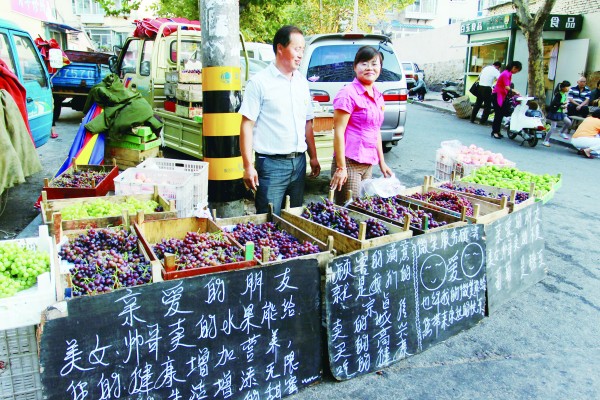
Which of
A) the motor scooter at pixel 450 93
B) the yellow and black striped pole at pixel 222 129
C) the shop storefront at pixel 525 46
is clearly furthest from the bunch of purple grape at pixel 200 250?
the motor scooter at pixel 450 93

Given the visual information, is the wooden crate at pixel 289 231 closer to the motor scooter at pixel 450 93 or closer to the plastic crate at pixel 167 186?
the plastic crate at pixel 167 186

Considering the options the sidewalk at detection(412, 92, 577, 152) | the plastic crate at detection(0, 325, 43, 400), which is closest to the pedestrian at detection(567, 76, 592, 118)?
the sidewalk at detection(412, 92, 577, 152)

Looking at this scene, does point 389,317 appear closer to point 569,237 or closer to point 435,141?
point 569,237

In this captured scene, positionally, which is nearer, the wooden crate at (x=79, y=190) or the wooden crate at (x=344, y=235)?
the wooden crate at (x=344, y=235)

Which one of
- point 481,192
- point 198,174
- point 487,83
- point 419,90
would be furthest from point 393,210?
point 419,90

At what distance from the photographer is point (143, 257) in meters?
2.88

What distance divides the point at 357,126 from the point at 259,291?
6.63 ft

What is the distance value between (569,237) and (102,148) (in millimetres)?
5989

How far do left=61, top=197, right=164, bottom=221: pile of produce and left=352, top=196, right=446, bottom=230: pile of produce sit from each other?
1.73 m

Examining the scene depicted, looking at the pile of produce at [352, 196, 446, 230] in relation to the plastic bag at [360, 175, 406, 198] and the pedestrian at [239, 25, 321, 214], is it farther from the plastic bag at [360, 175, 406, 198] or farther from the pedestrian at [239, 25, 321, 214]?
the pedestrian at [239, 25, 321, 214]

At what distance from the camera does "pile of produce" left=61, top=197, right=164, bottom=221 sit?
3752 millimetres

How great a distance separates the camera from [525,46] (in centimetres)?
1766

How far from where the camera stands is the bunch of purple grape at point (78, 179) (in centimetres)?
490

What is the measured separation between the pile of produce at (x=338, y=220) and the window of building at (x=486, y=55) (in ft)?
60.4
